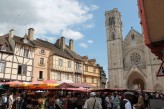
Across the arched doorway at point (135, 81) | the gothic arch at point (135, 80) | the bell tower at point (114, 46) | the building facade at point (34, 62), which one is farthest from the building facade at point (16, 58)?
the arched doorway at point (135, 81)

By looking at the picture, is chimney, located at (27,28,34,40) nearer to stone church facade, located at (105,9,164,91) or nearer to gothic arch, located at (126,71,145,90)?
stone church facade, located at (105,9,164,91)

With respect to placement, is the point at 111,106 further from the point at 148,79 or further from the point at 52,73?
the point at 148,79

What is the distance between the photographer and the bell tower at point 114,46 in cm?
4328

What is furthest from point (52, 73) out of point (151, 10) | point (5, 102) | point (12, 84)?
point (151, 10)

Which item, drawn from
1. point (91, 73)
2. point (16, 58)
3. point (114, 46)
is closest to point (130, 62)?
point (114, 46)

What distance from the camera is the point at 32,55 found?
27.3 metres

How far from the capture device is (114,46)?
4581cm

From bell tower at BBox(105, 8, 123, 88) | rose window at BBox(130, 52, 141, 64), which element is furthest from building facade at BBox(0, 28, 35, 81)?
rose window at BBox(130, 52, 141, 64)

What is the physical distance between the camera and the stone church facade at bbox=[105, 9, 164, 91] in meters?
39.4

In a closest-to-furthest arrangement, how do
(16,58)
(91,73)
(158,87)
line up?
(16,58) → (158,87) → (91,73)

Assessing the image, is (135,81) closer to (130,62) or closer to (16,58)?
(130,62)

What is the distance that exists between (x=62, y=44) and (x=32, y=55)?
388 inches

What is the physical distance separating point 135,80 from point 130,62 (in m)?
4.21


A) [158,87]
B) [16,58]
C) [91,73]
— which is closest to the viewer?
[16,58]
